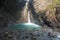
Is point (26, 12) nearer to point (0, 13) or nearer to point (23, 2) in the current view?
point (23, 2)

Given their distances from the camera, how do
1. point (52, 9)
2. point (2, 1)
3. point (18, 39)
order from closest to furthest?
point (18, 39) → point (52, 9) → point (2, 1)

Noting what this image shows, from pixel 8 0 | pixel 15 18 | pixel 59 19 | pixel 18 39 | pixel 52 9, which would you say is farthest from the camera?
pixel 15 18

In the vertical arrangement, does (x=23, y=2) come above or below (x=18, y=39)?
above

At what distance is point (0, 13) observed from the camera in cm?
1578

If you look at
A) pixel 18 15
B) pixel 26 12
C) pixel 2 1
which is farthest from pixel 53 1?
pixel 26 12

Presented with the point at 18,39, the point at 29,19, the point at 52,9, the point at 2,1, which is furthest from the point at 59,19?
the point at 29,19

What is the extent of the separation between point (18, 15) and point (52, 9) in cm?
888

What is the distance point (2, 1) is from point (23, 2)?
8.29m

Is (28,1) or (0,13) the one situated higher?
(28,1)

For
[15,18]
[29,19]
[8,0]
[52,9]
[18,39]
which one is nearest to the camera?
[18,39]

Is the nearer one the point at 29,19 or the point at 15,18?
the point at 15,18

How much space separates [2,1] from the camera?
15.6 meters

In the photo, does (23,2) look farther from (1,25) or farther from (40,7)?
(1,25)

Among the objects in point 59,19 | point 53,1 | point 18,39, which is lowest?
point 18,39
